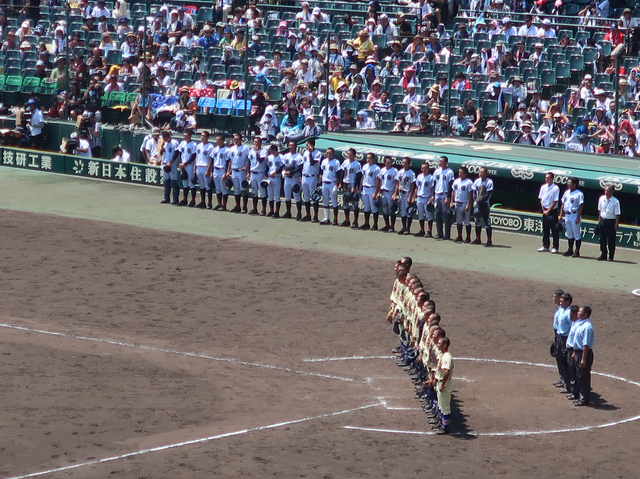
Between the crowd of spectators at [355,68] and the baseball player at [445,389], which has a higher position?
the crowd of spectators at [355,68]

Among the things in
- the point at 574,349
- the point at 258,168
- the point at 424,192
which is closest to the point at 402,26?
the point at 258,168

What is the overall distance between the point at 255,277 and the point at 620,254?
6943 millimetres

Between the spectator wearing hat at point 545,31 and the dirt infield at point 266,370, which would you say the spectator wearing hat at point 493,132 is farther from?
the dirt infield at point 266,370

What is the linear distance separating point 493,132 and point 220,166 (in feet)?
19.6

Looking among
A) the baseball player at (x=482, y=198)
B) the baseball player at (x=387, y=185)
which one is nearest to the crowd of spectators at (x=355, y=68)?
the baseball player at (x=387, y=185)

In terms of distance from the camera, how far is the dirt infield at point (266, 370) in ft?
37.4

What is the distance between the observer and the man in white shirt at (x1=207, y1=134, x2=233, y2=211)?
24.6 m

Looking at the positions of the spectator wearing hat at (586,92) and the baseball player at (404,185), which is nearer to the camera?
the baseball player at (404,185)

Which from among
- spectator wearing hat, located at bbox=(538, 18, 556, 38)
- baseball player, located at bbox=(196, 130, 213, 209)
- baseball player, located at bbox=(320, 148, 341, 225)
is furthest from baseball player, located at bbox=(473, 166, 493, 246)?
spectator wearing hat, located at bbox=(538, 18, 556, 38)

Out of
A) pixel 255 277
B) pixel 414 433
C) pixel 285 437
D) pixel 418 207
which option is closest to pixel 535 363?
pixel 414 433

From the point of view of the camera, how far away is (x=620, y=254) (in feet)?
70.9

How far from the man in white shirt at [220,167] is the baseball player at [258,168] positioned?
56 cm

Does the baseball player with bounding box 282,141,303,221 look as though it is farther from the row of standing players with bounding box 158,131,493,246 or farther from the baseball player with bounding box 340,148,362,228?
the baseball player with bounding box 340,148,362,228

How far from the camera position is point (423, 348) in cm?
1300
